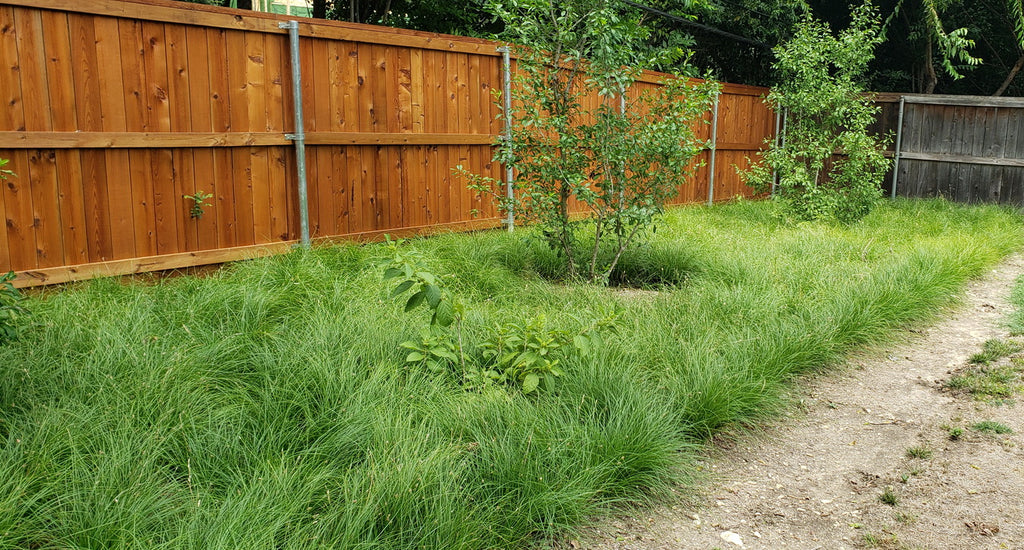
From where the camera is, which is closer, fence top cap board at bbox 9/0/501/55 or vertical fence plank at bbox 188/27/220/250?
fence top cap board at bbox 9/0/501/55

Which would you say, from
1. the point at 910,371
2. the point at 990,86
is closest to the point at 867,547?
the point at 910,371

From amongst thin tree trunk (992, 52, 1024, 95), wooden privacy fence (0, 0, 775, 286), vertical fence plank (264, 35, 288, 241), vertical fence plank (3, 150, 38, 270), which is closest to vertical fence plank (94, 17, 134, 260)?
wooden privacy fence (0, 0, 775, 286)

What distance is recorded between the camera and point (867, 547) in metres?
2.53

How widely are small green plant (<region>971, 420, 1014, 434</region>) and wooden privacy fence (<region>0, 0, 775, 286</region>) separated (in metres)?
4.35

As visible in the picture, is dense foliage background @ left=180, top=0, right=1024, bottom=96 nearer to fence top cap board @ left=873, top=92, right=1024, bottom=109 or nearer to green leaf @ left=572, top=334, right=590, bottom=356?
fence top cap board @ left=873, top=92, right=1024, bottom=109

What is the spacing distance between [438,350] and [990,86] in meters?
15.2

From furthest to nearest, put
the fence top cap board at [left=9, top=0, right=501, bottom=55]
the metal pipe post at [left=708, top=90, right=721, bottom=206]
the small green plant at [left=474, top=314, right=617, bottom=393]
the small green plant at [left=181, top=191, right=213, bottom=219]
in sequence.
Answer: the metal pipe post at [left=708, top=90, right=721, bottom=206] → the small green plant at [left=181, top=191, right=213, bottom=219] → the fence top cap board at [left=9, top=0, right=501, bottom=55] → the small green plant at [left=474, top=314, right=617, bottom=393]

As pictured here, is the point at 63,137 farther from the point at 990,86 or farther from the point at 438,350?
the point at 990,86

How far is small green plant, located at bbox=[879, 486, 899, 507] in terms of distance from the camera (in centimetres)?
284

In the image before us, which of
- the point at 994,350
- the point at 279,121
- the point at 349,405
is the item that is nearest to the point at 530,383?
the point at 349,405

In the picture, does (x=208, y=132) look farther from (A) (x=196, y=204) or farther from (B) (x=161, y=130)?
(A) (x=196, y=204)

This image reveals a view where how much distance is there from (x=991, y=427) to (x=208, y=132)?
477 centimetres

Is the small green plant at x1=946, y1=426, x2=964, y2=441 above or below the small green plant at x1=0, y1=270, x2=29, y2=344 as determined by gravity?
below

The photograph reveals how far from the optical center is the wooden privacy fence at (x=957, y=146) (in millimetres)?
11336
